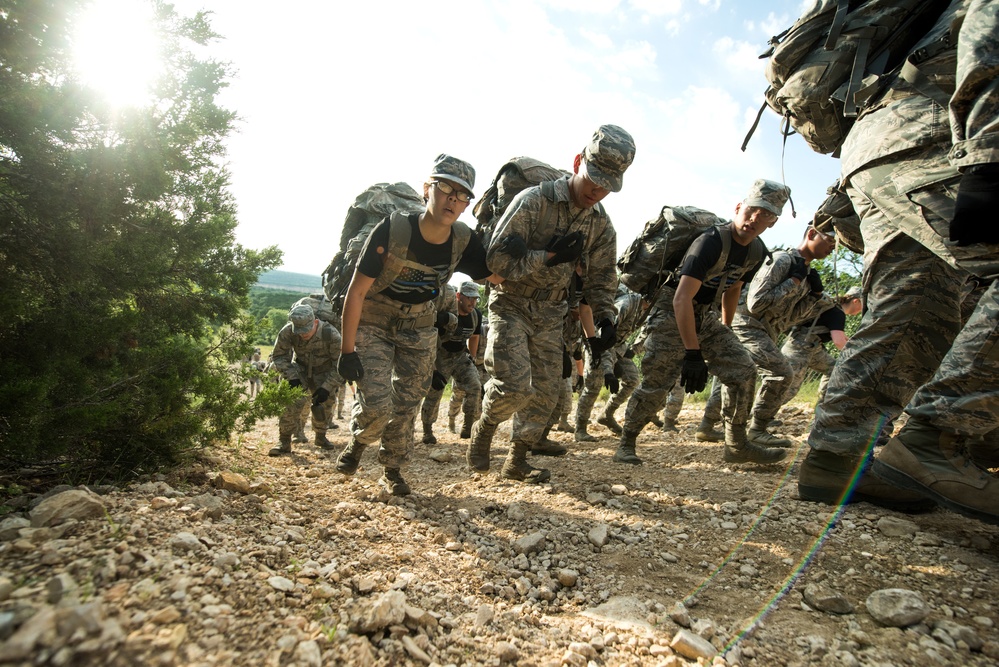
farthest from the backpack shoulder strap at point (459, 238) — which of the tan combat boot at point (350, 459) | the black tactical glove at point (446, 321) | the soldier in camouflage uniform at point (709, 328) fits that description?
the black tactical glove at point (446, 321)

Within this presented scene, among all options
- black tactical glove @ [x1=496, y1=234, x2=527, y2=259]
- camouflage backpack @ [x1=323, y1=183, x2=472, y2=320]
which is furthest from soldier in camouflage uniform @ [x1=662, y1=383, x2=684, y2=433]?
camouflage backpack @ [x1=323, y1=183, x2=472, y2=320]

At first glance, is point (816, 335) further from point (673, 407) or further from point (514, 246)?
point (514, 246)

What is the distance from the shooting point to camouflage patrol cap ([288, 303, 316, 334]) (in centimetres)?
628

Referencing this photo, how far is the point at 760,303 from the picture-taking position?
508 centimetres

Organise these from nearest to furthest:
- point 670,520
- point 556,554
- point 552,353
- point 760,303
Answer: point 556,554
point 670,520
point 552,353
point 760,303

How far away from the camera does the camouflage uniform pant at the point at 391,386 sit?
3.58 meters

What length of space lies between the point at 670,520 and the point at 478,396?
4588mm

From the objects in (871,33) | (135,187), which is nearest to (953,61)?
(871,33)

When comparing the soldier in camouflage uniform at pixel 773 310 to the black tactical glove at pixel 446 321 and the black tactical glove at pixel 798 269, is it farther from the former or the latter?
the black tactical glove at pixel 446 321

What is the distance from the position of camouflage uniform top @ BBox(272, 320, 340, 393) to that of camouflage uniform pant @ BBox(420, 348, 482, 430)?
140 centimetres

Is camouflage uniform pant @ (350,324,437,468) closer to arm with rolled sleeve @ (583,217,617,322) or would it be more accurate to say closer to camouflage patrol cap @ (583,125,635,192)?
arm with rolled sleeve @ (583,217,617,322)

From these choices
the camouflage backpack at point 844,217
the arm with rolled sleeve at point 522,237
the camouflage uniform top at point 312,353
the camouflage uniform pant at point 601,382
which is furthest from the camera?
the camouflage uniform pant at point 601,382

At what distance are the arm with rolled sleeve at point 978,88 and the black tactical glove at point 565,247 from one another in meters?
2.23

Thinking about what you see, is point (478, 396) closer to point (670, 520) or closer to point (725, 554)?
point (670, 520)
